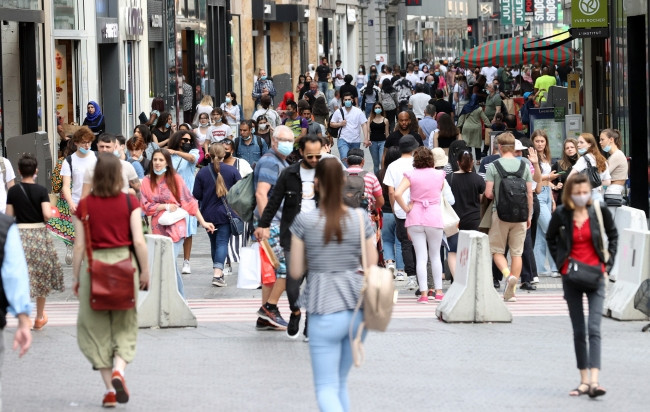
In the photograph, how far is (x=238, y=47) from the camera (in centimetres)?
5066

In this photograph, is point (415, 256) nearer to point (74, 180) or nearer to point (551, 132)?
point (74, 180)

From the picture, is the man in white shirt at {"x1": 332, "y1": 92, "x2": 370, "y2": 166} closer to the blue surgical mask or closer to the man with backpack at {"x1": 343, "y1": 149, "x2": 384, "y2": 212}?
the man with backpack at {"x1": 343, "y1": 149, "x2": 384, "y2": 212}

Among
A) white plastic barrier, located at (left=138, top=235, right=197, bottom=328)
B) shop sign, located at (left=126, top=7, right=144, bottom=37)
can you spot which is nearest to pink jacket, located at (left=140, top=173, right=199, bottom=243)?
white plastic barrier, located at (left=138, top=235, right=197, bottom=328)

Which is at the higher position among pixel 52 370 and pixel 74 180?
pixel 74 180

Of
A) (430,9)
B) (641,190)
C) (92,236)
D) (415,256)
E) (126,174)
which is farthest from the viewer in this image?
(430,9)

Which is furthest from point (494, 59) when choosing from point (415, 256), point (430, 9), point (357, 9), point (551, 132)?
point (430, 9)

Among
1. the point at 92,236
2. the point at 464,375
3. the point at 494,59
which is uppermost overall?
the point at 494,59

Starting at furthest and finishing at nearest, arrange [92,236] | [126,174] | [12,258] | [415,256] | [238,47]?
1. [238,47]
2. [415,256]
3. [126,174]
4. [92,236]
5. [12,258]

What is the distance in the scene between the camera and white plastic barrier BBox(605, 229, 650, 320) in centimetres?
1277

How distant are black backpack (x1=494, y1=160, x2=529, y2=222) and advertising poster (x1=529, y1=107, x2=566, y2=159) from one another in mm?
13279

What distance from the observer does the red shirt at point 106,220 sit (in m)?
9.14

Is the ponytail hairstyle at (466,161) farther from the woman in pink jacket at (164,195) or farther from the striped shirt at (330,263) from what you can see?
the striped shirt at (330,263)

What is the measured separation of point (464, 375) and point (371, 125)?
16543 millimetres

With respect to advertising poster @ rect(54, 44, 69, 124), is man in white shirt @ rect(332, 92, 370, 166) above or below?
below
